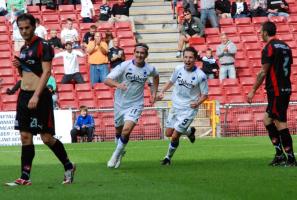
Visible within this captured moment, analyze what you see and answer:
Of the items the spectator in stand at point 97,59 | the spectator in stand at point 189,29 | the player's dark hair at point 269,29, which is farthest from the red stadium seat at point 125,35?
the player's dark hair at point 269,29

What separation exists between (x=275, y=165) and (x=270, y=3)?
19.6 metres

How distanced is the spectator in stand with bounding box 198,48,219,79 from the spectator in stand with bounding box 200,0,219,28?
269 centimetres

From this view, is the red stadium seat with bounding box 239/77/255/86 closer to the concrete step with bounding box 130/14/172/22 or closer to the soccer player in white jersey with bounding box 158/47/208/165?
the concrete step with bounding box 130/14/172/22

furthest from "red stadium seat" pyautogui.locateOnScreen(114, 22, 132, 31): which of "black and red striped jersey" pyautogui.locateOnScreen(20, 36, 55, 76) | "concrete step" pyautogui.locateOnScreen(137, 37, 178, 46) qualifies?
"black and red striped jersey" pyautogui.locateOnScreen(20, 36, 55, 76)

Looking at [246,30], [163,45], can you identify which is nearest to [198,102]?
[163,45]

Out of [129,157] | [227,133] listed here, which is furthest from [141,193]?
[227,133]

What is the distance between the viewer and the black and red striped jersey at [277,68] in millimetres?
14570

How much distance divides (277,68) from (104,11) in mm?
18721

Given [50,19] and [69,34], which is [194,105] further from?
[50,19]

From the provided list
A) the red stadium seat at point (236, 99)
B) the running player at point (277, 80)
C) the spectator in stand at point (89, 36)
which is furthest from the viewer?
the spectator in stand at point (89, 36)

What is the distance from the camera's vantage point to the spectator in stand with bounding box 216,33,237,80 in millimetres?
29812

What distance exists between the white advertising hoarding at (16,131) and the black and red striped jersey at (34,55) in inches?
544

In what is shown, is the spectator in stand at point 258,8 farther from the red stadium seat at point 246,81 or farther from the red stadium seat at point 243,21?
the red stadium seat at point 246,81

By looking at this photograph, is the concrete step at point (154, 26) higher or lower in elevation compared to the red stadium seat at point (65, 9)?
lower
